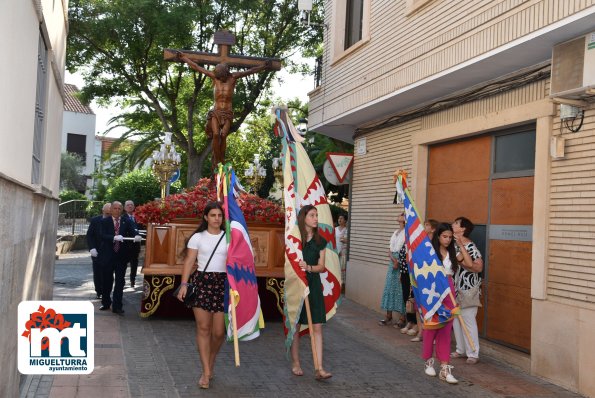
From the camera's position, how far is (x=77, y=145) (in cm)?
5734

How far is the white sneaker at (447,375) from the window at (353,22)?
826cm

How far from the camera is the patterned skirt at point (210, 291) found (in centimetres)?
695

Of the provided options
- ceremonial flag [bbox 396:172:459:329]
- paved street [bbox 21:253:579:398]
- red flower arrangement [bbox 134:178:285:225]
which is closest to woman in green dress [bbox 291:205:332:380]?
paved street [bbox 21:253:579:398]

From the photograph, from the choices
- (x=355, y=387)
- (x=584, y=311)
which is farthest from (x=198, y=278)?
(x=584, y=311)

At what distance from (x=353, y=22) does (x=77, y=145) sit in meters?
46.7

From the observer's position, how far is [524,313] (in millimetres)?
8852

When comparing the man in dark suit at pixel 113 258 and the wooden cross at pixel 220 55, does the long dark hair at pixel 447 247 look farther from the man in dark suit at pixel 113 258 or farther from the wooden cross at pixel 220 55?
the wooden cross at pixel 220 55

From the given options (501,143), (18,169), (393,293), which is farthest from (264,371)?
(501,143)

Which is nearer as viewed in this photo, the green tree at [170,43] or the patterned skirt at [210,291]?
the patterned skirt at [210,291]

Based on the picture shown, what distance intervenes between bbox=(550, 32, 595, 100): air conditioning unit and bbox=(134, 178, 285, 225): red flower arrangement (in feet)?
16.2

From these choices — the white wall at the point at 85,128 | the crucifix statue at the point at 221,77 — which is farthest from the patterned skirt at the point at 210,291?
the white wall at the point at 85,128

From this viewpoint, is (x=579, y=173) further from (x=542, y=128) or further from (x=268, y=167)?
(x=268, y=167)

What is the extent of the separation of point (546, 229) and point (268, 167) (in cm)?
1932

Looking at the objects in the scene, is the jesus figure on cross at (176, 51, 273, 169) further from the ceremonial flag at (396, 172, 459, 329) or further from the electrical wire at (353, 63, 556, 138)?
the ceremonial flag at (396, 172, 459, 329)
